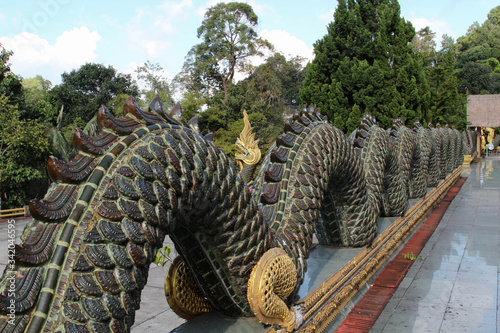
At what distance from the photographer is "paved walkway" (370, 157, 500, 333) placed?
307 centimetres

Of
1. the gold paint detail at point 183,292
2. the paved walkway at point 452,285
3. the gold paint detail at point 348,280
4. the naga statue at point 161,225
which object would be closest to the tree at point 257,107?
the paved walkway at point 452,285

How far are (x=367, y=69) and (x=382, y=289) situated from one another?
10.2 metres

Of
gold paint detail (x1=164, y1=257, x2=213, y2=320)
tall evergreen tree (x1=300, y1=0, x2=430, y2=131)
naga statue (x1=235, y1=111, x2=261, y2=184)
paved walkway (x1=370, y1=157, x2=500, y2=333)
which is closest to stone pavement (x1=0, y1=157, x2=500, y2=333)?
paved walkway (x1=370, y1=157, x2=500, y2=333)

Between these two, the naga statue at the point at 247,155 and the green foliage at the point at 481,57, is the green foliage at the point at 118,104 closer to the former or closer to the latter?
the naga statue at the point at 247,155

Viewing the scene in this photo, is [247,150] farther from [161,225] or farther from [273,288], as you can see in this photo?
[161,225]

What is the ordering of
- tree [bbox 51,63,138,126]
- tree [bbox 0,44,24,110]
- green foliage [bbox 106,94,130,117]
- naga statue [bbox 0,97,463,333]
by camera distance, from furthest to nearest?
tree [bbox 51,63,138,126]
green foliage [bbox 106,94,130,117]
tree [bbox 0,44,24,110]
naga statue [bbox 0,97,463,333]

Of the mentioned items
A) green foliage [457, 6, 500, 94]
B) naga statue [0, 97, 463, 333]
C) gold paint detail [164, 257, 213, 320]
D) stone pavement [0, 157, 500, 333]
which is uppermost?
green foliage [457, 6, 500, 94]

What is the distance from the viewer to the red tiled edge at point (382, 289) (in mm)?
3094

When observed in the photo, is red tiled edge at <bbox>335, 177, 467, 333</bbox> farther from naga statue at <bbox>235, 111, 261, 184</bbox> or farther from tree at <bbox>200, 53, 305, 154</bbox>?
tree at <bbox>200, 53, 305, 154</bbox>

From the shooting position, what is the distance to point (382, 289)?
12.5 ft

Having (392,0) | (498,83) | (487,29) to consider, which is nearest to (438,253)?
(392,0)

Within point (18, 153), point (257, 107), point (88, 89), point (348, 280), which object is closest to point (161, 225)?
point (348, 280)

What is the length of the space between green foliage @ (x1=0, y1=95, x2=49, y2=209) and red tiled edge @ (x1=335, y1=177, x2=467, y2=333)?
384 inches

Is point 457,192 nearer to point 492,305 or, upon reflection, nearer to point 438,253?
point 438,253
